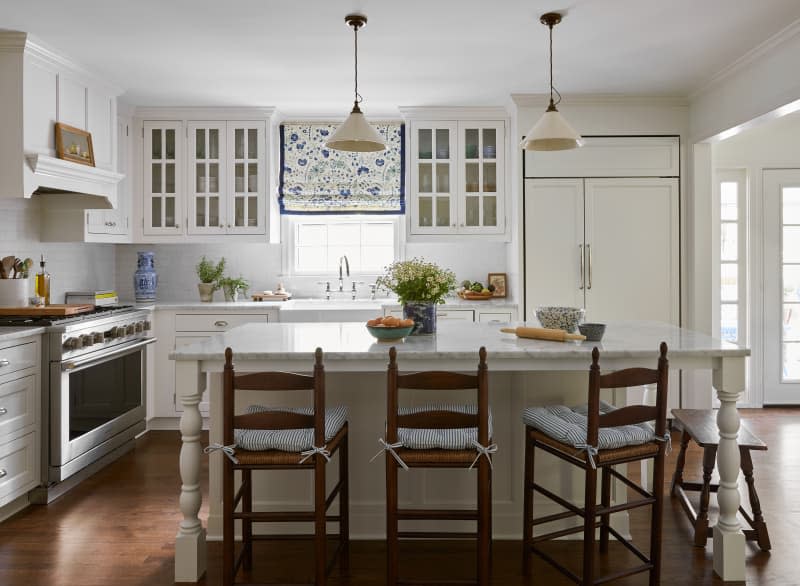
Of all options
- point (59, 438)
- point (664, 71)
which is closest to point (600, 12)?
point (664, 71)

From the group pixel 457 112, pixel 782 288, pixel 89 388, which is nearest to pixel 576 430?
pixel 89 388

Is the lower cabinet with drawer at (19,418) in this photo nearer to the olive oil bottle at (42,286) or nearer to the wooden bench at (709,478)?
the olive oil bottle at (42,286)

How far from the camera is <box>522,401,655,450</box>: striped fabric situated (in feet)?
7.93

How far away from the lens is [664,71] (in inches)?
172

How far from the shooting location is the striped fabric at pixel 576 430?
7.93 feet

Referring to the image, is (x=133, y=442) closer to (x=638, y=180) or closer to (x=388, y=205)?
(x=388, y=205)

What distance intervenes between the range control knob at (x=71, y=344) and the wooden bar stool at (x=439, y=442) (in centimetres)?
225

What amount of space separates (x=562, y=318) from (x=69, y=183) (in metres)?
3.17

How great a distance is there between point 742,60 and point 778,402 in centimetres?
322

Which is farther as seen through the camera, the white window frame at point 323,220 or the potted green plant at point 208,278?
the white window frame at point 323,220

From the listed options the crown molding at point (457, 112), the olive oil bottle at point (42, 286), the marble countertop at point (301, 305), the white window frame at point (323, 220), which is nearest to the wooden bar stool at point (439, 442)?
the marble countertop at point (301, 305)

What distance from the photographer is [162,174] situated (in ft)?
17.5

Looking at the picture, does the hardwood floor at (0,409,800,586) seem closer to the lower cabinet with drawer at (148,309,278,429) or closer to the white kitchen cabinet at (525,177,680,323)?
the lower cabinet with drawer at (148,309,278,429)

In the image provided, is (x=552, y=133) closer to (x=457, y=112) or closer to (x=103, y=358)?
(x=457, y=112)
